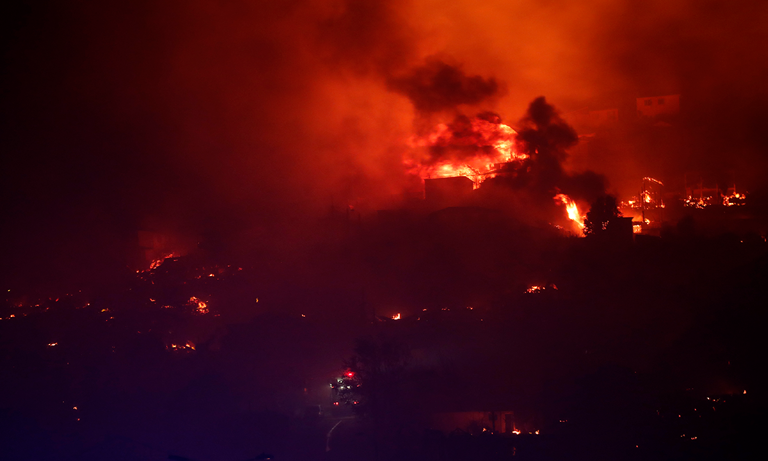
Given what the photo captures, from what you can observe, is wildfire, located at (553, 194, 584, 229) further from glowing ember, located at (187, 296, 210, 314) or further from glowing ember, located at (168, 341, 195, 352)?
glowing ember, located at (168, 341, 195, 352)

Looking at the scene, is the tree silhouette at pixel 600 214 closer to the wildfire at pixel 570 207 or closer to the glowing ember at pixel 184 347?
the wildfire at pixel 570 207

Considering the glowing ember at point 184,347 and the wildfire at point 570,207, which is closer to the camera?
the glowing ember at point 184,347

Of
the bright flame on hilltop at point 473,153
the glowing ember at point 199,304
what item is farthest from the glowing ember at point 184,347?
the bright flame on hilltop at point 473,153

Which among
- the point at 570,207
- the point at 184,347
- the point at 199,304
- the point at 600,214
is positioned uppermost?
the point at 570,207

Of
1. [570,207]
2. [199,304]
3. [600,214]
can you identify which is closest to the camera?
[600,214]

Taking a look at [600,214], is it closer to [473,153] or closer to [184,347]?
[473,153]

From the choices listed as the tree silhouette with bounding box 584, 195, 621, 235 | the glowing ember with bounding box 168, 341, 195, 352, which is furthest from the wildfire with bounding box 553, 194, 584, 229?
the glowing ember with bounding box 168, 341, 195, 352

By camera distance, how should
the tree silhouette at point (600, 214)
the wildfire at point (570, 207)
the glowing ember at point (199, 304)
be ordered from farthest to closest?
the glowing ember at point (199, 304) → the wildfire at point (570, 207) → the tree silhouette at point (600, 214)

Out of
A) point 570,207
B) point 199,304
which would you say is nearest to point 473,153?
point 570,207

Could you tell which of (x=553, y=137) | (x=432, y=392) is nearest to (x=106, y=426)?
(x=432, y=392)

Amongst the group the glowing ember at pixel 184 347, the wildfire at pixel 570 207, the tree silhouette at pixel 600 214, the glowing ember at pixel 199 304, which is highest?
the wildfire at pixel 570 207

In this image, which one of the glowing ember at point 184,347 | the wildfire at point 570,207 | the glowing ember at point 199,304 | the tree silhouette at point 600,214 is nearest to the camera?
the tree silhouette at point 600,214

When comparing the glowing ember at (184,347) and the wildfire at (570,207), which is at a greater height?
the wildfire at (570,207)

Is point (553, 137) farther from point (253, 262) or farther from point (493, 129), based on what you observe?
point (253, 262)
